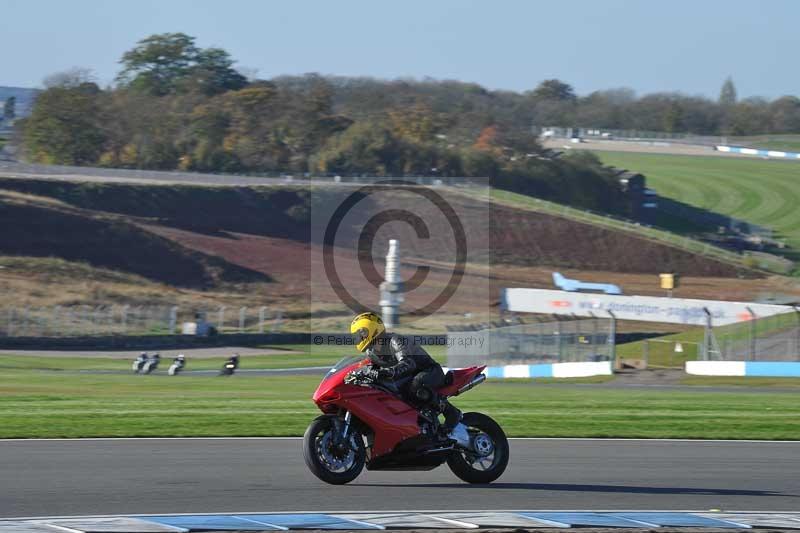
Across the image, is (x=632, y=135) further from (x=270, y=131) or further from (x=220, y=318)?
(x=220, y=318)

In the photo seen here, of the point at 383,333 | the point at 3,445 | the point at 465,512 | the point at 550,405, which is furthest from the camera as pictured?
the point at 550,405

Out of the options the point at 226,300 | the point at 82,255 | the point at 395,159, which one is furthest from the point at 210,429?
the point at 395,159

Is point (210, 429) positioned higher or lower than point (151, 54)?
lower

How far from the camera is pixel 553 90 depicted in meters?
166

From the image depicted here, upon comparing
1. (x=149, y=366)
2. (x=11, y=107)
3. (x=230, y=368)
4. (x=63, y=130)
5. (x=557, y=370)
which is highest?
(x=11, y=107)

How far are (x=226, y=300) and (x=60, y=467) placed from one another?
5114cm

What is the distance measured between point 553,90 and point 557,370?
134m

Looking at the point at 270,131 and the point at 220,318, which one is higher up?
the point at 270,131

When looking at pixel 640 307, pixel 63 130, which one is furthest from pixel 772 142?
pixel 640 307

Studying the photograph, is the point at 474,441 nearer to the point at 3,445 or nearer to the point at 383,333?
the point at 383,333

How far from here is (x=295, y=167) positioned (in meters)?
92.8

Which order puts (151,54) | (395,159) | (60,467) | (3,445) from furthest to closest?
(151,54) → (395,159) → (3,445) → (60,467)

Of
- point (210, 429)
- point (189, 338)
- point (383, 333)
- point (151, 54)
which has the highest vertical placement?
point (151, 54)

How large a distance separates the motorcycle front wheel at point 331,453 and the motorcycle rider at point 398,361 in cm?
62
